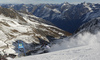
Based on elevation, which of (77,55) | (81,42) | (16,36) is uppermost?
(77,55)

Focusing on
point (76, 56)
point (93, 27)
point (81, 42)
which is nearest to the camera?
→ point (76, 56)

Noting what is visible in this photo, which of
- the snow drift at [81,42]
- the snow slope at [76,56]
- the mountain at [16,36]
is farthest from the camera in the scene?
the mountain at [16,36]

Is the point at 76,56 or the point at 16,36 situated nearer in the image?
the point at 76,56

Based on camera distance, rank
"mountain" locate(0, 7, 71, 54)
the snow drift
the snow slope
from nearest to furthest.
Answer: the snow slope → the snow drift → "mountain" locate(0, 7, 71, 54)

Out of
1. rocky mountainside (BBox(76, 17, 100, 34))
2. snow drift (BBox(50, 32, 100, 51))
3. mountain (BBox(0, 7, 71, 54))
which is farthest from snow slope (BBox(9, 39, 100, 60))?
mountain (BBox(0, 7, 71, 54))

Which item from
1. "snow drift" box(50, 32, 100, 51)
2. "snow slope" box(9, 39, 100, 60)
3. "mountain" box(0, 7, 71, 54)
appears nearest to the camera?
"snow slope" box(9, 39, 100, 60)

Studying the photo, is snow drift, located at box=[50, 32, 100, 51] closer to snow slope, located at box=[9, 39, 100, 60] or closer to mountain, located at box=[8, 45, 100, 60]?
mountain, located at box=[8, 45, 100, 60]

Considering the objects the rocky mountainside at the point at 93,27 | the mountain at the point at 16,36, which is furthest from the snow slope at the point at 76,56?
the mountain at the point at 16,36

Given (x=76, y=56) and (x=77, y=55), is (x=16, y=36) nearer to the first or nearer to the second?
(x=77, y=55)

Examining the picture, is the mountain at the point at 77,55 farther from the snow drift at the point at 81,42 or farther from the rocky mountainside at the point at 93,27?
the rocky mountainside at the point at 93,27

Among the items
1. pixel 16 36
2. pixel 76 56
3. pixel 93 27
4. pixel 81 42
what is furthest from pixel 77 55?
pixel 16 36

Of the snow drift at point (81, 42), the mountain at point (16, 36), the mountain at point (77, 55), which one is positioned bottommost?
the mountain at point (16, 36)

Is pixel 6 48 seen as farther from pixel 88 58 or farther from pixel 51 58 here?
pixel 88 58
